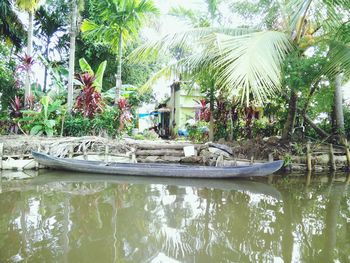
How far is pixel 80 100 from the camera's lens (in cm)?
964

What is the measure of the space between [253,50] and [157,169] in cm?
359

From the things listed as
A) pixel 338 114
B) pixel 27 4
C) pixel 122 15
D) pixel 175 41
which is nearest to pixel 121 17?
pixel 122 15

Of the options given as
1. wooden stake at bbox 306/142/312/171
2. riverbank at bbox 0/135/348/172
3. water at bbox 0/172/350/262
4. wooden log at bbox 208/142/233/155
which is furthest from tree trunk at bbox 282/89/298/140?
water at bbox 0/172/350/262

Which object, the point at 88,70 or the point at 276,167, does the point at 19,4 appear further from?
the point at 276,167

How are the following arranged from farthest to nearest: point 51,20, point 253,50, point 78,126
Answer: point 51,20
point 78,126
point 253,50

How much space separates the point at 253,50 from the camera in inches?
217

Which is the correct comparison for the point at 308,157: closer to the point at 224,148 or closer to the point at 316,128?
the point at 316,128

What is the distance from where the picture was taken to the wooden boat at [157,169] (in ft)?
22.8

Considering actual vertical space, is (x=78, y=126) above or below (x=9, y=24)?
below

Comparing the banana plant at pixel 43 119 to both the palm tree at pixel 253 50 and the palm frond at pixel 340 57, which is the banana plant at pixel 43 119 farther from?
the palm frond at pixel 340 57

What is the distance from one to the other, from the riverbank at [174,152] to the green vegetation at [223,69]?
2.26 ft

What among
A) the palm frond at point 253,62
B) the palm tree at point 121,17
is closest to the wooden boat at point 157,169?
the palm frond at point 253,62

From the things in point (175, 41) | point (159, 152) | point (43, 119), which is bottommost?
point (159, 152)

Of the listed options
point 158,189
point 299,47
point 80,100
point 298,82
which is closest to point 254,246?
point 158,189
